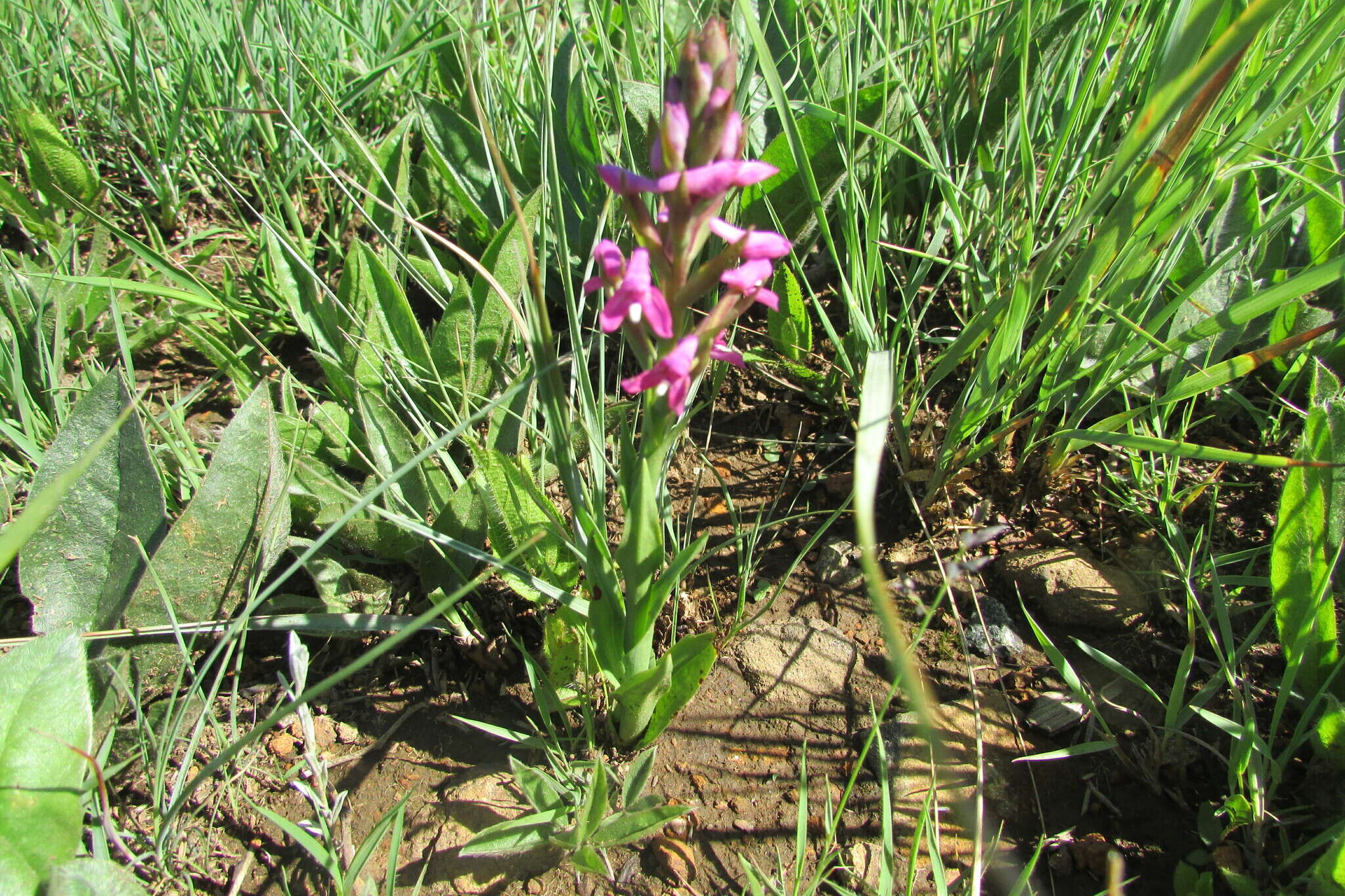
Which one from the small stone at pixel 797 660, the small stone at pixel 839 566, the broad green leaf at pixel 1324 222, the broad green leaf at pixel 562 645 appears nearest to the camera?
the broad green leaf at pixel 562 645

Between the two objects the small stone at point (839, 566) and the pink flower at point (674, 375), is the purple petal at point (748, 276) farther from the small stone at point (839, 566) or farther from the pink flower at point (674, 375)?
the small stone at point (839, 566)

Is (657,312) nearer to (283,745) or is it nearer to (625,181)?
(625,181)

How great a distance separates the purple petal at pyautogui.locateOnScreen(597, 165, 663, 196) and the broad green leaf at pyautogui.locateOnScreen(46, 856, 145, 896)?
3.45ft

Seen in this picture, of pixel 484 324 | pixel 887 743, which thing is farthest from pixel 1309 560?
pixel 484 324

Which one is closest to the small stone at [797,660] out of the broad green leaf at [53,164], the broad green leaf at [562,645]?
the broad green leaf at [562,645]

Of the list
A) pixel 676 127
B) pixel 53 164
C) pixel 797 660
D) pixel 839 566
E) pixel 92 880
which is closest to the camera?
pixel 676 127

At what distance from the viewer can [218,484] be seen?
1286mm

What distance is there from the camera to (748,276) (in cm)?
90

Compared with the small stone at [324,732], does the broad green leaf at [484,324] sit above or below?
above

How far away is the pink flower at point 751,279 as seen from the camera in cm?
89

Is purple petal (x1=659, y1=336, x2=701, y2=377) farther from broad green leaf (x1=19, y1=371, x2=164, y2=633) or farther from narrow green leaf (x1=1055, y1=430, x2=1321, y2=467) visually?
broad green leaf (x1=19, y1=371, x2=164, y2=633)

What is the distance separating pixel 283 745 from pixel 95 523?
0.48 metres

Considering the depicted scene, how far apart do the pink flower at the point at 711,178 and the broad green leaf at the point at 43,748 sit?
1.04 meters

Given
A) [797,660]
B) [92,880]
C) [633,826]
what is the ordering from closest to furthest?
[92,880] < [633,826] < [797,660]
